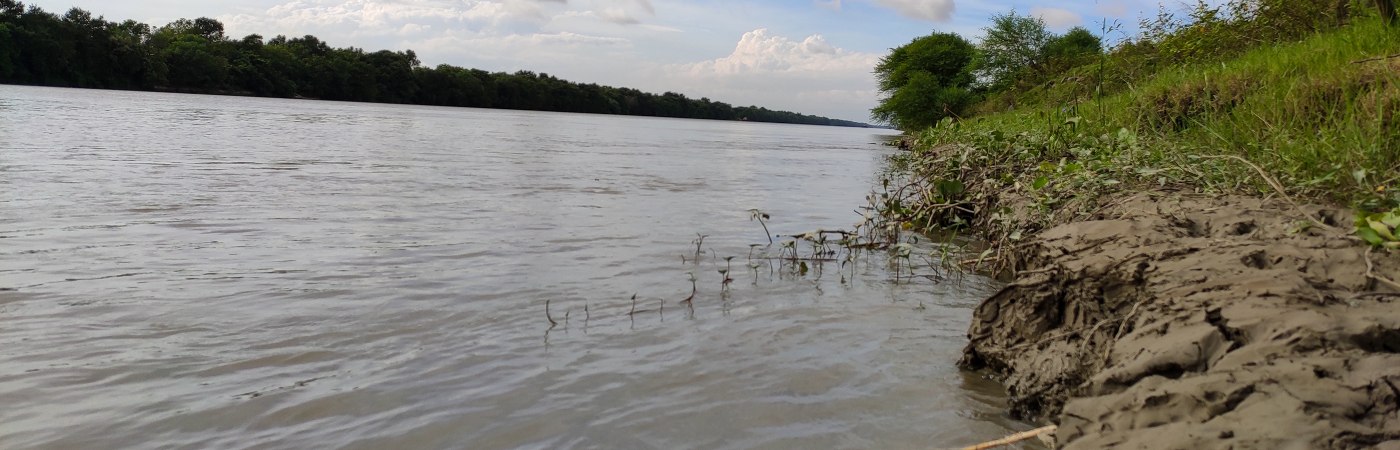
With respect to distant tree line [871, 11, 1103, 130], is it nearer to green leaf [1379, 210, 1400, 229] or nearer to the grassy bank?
the grassy bank

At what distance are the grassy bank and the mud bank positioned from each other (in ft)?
1.13

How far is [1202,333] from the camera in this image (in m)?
2.58

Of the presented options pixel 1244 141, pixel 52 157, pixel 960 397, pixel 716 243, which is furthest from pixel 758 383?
pixel 52 157

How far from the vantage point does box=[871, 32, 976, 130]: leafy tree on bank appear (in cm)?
5078

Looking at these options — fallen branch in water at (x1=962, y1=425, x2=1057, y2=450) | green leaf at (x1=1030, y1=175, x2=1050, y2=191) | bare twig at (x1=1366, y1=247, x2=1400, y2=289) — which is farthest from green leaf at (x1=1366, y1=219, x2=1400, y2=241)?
green leaf at (x1=1030, y1=175, x2=1050, y2=191)

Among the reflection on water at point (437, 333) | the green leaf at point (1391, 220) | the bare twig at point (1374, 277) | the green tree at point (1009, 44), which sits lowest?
the reflection on water at point (437, 333)

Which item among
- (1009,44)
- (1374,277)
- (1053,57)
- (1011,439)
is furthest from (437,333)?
(1009,44)

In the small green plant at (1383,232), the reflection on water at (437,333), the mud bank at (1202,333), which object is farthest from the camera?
the reflection on water at (437,333)

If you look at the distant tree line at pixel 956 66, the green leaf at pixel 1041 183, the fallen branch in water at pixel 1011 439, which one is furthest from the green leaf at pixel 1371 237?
the distant tree line at pixel 956 66

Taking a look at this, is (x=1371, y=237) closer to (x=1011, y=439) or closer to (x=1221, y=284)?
Answer: (x=1221, y=284)

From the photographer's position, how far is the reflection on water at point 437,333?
3.22 meters

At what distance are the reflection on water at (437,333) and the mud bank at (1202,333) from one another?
1.20 feet

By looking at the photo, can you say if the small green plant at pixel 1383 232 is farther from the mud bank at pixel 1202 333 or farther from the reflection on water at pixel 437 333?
the reflection on water at pixel 437 333

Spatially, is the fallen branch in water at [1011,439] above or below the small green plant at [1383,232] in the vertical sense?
below
